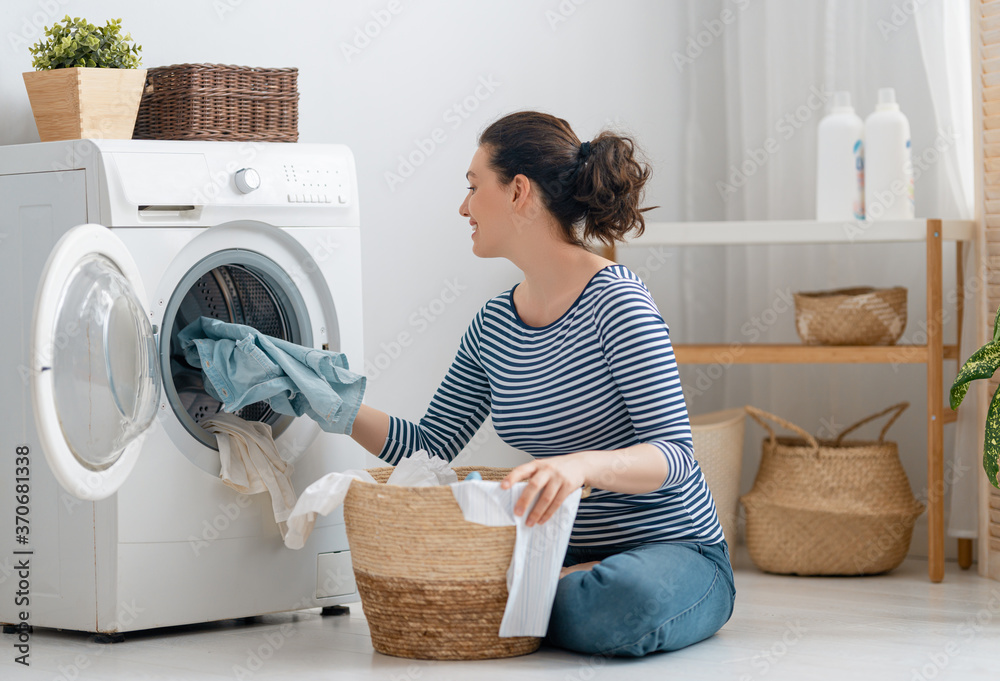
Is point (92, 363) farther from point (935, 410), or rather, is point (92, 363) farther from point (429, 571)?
point (935, 410)

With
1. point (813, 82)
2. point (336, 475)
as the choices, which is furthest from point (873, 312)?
point (336, 475)

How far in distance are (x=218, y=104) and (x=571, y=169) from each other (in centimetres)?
62

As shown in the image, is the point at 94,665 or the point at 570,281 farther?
the point at 570,281

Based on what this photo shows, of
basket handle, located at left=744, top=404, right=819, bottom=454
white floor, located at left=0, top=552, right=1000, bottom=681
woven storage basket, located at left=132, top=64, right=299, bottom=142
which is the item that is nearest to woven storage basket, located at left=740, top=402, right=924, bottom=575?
basket handle, located at left=744, top=404, right=819, bottom=454

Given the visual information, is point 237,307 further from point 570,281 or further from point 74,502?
point 570,281

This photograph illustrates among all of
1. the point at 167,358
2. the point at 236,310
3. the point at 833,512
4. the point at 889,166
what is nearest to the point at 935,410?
the point at 833,512

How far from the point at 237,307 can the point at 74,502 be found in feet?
1.36

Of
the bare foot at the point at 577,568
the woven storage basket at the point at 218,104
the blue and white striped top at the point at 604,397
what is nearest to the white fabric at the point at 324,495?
the blue and white striped top at the point at 604,397

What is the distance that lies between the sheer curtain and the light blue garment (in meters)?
1.34

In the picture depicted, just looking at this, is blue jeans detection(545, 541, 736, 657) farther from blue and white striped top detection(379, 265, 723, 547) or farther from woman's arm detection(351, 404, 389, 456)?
woman's arm detection(351, 404, 389, 456)

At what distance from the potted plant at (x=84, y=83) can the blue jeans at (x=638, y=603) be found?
1031 millimetres

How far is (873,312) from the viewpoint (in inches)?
94.3

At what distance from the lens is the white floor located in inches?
60.6

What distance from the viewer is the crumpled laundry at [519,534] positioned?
4.91 ft
